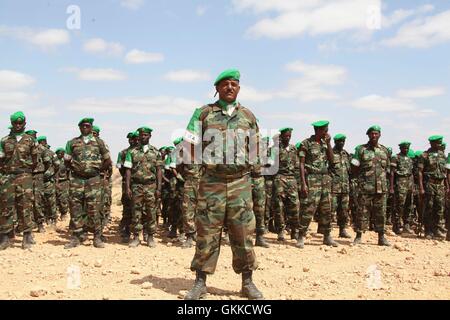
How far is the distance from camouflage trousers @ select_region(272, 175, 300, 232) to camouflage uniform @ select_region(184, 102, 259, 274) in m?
4.82

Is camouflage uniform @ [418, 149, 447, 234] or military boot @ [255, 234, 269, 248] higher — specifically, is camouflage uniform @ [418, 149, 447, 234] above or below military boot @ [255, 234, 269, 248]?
above

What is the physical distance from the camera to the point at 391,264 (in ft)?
22.2

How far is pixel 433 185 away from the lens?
1045cm

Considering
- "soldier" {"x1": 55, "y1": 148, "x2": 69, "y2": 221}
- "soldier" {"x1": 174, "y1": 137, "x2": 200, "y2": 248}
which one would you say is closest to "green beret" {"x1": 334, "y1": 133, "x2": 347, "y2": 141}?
"soldier" {"x1": 174, "y1": 137, "x2": 200, "y2": 248}

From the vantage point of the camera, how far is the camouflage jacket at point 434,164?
1030cm

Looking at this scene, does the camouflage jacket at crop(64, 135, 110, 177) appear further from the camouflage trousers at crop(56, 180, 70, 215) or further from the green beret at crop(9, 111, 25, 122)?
the camouflage trousers at crop(56, 180, 70, 215)

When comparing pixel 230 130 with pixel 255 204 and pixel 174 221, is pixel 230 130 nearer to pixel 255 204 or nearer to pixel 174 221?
pixel 255 204

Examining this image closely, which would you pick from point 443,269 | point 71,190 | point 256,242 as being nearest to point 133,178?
point 71,190

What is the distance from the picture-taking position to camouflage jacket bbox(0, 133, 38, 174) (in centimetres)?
804

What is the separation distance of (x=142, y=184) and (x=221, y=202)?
14.9ft

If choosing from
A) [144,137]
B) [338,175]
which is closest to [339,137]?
[338,175]
